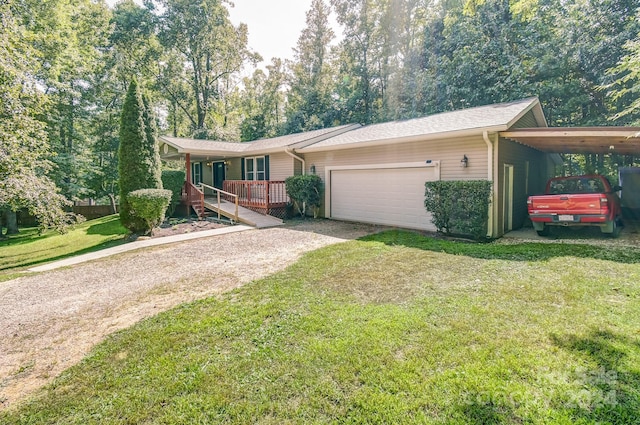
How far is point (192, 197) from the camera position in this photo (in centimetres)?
1423

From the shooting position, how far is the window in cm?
1525

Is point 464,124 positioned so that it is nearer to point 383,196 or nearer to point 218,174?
point 383,196

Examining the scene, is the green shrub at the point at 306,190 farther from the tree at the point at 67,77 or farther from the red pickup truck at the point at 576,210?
the tree at the point at 67,77

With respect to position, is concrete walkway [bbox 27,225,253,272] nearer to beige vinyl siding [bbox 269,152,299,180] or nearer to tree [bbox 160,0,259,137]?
beige vinyl siding [bbox 269,152,299,180]

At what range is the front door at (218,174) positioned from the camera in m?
18.2

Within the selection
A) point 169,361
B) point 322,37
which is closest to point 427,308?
point 169,361

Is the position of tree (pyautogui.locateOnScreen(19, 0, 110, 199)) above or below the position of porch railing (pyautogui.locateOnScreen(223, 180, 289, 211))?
above

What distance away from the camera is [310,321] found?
358 centimetres

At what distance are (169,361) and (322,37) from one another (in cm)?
3088

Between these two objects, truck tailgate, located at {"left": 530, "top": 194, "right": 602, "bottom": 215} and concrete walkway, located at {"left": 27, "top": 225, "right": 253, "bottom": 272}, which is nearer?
truck tailgate, located at {"left": 530, "top": 194, "right": 602, "bottom": 215}

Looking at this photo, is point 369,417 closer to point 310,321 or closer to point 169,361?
point 310,321

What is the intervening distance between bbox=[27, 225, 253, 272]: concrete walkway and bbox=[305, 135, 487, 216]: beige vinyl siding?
14.6ft

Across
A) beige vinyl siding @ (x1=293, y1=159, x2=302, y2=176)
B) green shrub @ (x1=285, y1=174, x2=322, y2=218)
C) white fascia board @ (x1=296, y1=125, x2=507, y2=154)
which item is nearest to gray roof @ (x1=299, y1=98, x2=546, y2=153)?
white fascia board @ (x1=296, y1=125, x2=507, y2=154)

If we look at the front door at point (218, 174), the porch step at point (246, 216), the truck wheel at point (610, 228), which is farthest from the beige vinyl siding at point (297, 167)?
the truck wheel at point (610, 228)
